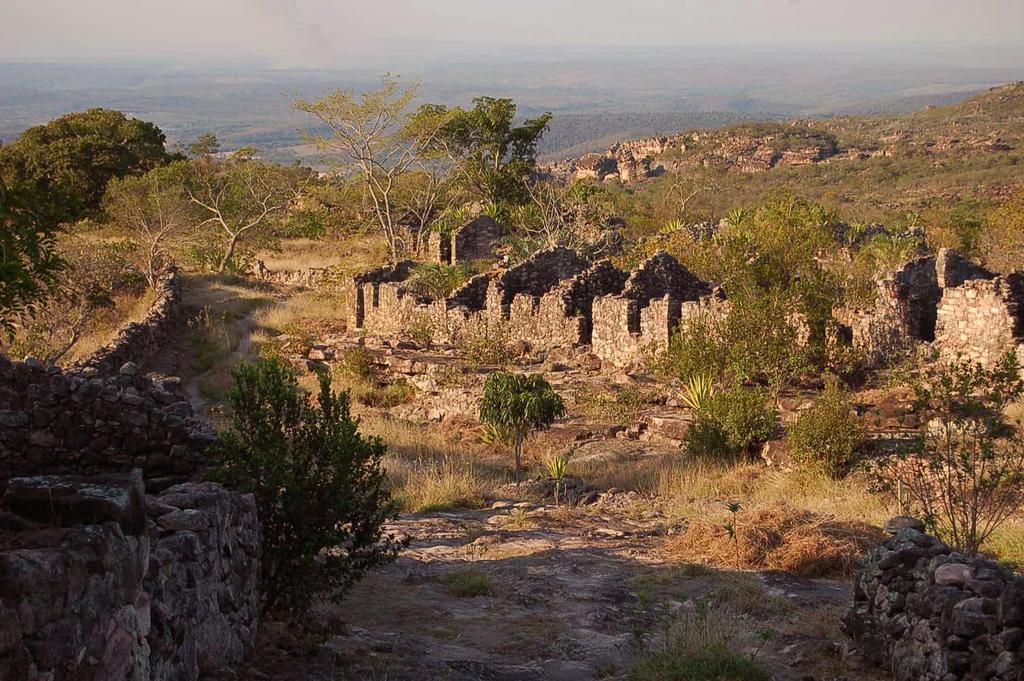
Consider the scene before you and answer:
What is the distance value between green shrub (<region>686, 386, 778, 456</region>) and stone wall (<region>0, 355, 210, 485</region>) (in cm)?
788

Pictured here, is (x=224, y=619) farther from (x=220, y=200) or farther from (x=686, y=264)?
(x=220, y=200)

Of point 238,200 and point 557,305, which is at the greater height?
point 238,200

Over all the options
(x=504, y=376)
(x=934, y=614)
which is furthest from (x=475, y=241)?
(x=934, y=614)

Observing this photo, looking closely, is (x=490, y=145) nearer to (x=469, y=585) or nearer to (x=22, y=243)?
(x=469, y=585)

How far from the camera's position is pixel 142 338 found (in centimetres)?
1980

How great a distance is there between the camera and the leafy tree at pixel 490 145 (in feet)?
138

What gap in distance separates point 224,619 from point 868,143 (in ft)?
308

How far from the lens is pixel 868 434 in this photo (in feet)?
44.3

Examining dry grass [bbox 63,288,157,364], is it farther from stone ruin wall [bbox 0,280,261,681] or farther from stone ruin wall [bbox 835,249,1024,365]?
stone ruin wall [bbox 835,249,1024,365]

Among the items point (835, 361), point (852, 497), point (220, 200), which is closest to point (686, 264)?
point (835, 361)

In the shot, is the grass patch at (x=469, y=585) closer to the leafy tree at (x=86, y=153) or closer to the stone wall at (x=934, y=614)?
the stone wall at (x=934, y=614)

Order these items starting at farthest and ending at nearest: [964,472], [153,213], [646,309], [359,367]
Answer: [153,213] < [359,367] < [646,309] < [964,472]

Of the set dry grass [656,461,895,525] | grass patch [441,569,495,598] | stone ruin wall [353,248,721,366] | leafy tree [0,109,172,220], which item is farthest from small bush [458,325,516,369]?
leafy tree [0,109,172,220]

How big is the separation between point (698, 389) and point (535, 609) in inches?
335
